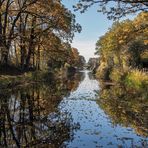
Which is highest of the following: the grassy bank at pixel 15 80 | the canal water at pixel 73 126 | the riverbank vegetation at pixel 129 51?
the riverbank vegetation at pixel 129 51

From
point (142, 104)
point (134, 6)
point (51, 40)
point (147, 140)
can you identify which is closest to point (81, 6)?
point (134, 6)

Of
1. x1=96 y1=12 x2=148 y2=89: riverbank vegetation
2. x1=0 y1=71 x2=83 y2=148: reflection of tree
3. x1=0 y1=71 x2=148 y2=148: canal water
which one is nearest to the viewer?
x1=0 y1=71 x2=83 y2=148: reflection of tree

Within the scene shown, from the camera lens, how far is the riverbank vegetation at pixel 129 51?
2419 cm

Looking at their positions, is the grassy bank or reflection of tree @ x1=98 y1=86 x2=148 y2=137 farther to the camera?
the grassy bank

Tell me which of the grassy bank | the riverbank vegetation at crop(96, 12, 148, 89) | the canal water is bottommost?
the canal water

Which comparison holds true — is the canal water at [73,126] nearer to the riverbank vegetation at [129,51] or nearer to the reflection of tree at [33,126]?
the reflection of tree at [33,126]

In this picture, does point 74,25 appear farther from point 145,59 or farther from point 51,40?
point 145,59

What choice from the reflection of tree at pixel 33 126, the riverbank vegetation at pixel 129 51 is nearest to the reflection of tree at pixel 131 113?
the reflection of tree at pixel 33 126

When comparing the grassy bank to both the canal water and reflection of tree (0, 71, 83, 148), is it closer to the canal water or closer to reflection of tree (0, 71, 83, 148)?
the canal water

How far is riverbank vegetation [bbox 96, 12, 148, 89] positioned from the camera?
2419 centimetres

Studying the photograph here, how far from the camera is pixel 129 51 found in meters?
56.9

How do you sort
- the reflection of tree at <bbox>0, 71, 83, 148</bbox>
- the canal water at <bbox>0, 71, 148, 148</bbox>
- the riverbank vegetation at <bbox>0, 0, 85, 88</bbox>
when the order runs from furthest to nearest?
the riverbank vegetation at <bbox>0, 0, 85, 88</bbox>
the canal water at <bbox>0, 71, 148, 148</bbox>
the reflection of tree at <bbox>0, 71, 83, 148</bbox>

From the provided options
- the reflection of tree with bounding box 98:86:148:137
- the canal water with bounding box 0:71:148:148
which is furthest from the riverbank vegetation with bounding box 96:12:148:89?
the canal water with bounding box 0:71:148:148

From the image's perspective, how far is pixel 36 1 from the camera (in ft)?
136
